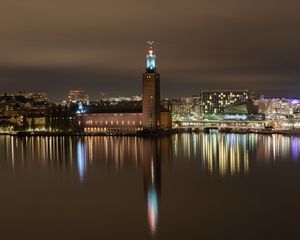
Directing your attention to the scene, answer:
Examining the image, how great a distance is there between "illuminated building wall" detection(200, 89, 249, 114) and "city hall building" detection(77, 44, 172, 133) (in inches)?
823

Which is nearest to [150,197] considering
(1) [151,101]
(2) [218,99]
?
(1) [151,101]

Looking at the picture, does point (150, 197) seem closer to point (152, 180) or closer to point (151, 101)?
point (152, 180)

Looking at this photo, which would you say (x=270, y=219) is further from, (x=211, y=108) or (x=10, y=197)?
(x=211, y=108)

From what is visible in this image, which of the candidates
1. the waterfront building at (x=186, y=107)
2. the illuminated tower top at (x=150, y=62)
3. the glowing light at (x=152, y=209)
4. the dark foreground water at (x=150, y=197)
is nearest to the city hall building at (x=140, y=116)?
the illuminated tower top at (x=150, y=62)

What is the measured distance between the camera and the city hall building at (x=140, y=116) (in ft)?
73.3

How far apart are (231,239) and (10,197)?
12.2 feet

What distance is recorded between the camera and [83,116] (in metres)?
25.8

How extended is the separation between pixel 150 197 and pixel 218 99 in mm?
39173

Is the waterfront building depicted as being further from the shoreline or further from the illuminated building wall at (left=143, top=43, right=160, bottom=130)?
the illuminated building wall at (left=143, top=43, right=160, bottom=130)

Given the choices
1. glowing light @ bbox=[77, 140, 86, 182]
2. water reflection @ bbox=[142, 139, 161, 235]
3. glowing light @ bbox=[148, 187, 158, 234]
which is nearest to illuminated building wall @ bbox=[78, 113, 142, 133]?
water reflection @ bbox=[142, 139, 161, 235]

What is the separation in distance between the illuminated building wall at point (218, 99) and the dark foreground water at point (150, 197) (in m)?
33.1

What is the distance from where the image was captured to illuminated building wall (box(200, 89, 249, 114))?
46031 millimetres

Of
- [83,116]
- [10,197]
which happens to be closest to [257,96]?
[83,116]

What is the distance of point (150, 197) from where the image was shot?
25.9ft
